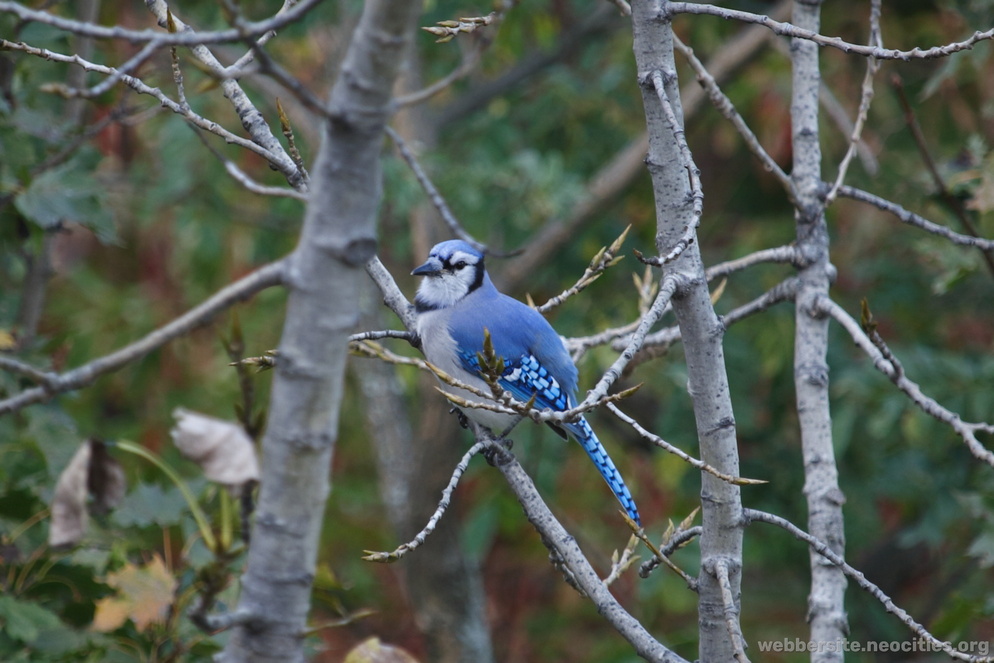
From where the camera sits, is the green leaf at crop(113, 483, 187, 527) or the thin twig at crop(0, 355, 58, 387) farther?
the green leaf at crop(113, 483, 187, 527)

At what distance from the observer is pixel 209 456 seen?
5.78 feet

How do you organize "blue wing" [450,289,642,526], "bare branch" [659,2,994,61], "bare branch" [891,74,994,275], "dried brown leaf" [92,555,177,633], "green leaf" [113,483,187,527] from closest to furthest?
"bare branch" [659,2,994,61]
"dried brown leaf" [92,555,177,633]
"green leaf" [113,483,187,527]
"bare branch" [891,74,994,275]
"blue wing" [450,289,642,526]

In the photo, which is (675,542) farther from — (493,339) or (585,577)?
(493,339)

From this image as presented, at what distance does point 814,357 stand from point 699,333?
49 cm

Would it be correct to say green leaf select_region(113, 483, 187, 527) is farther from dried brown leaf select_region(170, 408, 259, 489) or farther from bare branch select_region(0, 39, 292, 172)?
bare branch select_region(0, 39, 292, 172)

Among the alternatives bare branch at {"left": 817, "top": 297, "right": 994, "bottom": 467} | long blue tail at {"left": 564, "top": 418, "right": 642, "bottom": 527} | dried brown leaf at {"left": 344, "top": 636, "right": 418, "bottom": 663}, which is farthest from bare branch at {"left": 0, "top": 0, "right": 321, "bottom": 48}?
long blue tail at {"left": 564, "top": 418, "right": 642, "bottom": 527}

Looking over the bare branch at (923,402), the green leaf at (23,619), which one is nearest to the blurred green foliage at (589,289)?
the green leaf at (23,619)

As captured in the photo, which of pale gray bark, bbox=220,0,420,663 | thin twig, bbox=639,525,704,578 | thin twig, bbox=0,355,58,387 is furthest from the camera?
thin twig, bbox=639,525,704,578

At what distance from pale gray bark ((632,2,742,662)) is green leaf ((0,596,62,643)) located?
1136mm

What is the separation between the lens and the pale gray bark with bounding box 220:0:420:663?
0.89m

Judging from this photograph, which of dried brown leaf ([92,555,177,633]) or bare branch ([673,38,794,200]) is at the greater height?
bare branch ([673,38,794,200])

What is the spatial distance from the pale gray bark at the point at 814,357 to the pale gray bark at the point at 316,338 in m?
1.06

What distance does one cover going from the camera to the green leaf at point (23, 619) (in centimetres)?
159

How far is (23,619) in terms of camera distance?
5.32 feet
